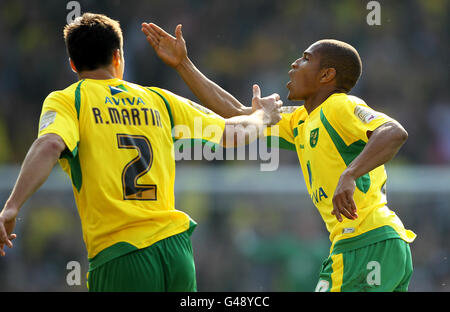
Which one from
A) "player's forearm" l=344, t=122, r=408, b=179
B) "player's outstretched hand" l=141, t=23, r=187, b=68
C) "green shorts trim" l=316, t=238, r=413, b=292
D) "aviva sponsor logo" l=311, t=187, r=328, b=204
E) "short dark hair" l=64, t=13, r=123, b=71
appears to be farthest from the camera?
"player's outstretched hand" l=141, t=23, r=187, b=68

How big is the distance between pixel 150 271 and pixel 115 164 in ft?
2.11

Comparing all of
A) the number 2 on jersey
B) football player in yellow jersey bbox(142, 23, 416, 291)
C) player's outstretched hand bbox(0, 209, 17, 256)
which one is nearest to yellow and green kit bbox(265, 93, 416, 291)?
football player in yellow jersey bbox(142, 23, 416, 291)

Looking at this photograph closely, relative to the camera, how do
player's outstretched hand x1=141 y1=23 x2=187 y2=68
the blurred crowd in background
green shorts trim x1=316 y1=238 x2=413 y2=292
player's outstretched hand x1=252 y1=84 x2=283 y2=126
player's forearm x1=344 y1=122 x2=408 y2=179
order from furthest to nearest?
the blurred crowd in background < player's outstretched hand x1=141 y1=23 x2=187 y2=68 < player's outstretched hand x1=252 y1=84 x2=283 y2=126 < green shorts trim x1=316 y1=238 x2=413 y2=292 < player's forearm x1=344 y1=122 x2=408 y2=179

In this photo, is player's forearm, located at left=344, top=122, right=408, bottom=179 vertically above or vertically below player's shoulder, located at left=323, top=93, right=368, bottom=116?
below

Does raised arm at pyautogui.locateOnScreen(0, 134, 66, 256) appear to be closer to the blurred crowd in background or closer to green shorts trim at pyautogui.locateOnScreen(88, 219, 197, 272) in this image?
green shorts trim at pyautogui.locateOnScreen(88, 219, 197, 272)

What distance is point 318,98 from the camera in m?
4.85

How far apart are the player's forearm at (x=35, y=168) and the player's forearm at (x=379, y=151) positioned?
167 centimetres

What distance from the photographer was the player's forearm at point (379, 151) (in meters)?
3.82

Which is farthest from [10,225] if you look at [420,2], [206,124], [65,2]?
[420,2]

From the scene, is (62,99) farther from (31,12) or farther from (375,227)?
(31,12)

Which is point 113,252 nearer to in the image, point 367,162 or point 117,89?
point 117,89

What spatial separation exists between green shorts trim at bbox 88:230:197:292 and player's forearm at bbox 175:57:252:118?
1.75 metres

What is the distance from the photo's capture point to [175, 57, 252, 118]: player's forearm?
5336mm

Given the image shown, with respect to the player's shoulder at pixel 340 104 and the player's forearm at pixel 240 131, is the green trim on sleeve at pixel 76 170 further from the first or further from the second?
the player's shoulder at pixel 340 104
